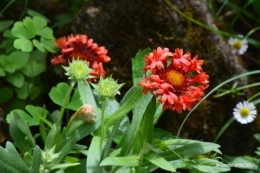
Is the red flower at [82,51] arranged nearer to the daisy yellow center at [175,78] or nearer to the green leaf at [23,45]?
the green leaf at [23,45]

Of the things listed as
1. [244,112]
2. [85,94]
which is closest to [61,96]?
[85,94]

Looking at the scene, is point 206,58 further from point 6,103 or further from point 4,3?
point 4,3

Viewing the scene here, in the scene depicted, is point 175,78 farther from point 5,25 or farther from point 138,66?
→ point 5,25

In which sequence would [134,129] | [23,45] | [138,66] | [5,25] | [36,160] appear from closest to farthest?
[36,160], [134,129], [138,66], [23,45], [5,25]

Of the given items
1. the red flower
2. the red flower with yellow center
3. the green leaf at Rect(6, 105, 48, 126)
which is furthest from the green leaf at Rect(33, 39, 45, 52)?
the red flower with yellow center

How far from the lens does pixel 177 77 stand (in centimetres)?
118

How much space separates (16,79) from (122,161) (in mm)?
758

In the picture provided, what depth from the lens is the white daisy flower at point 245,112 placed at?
5.65 feet

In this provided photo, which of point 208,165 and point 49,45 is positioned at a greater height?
point 49,45

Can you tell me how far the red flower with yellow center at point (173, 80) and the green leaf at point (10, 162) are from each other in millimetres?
369

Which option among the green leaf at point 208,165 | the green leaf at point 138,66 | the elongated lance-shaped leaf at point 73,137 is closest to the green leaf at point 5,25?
the green leaf at point 138,66

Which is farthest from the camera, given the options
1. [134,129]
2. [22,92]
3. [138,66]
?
[22,92]

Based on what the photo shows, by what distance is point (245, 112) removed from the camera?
5.65ft

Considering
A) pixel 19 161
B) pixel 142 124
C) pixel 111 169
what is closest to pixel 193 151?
pixel 142 124
